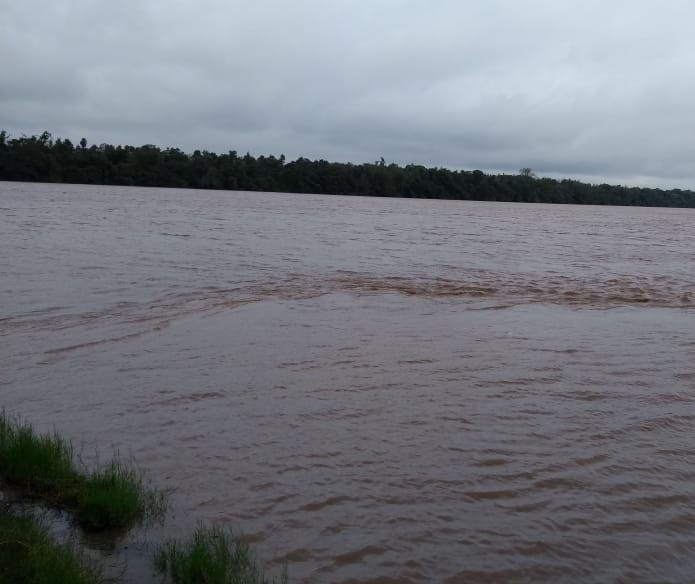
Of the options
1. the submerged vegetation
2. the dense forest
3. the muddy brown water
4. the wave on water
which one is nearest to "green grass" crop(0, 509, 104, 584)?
the submerged vegetation

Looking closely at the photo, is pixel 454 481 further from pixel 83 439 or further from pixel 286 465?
pixel 83 439

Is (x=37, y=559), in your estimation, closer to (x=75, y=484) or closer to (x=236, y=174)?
(x=75, y=484)

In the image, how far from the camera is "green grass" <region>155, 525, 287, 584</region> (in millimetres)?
4371

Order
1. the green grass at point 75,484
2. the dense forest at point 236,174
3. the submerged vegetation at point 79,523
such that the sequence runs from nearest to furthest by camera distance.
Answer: the submerged vegetation at point 79,523 → the green grass at point 75,484 → the dense forest at point 236,174

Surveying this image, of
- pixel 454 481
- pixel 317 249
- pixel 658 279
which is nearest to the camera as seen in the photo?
pixel 454 481

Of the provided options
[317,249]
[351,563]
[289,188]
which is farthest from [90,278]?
[289,188]

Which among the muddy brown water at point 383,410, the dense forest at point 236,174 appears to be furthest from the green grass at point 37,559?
the dense forest at point 236,174

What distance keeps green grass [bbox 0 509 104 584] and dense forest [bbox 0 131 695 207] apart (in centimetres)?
11322

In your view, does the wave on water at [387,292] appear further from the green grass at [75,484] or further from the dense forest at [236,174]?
the dense forest at [236,174]

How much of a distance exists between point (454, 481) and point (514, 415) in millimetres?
2089

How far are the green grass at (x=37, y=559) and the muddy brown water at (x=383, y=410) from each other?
44 centimetres

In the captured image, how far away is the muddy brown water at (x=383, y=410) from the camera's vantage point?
211 inches

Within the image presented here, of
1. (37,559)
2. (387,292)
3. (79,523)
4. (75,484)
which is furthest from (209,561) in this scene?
(387,292)

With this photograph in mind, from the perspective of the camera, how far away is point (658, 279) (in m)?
22.5
